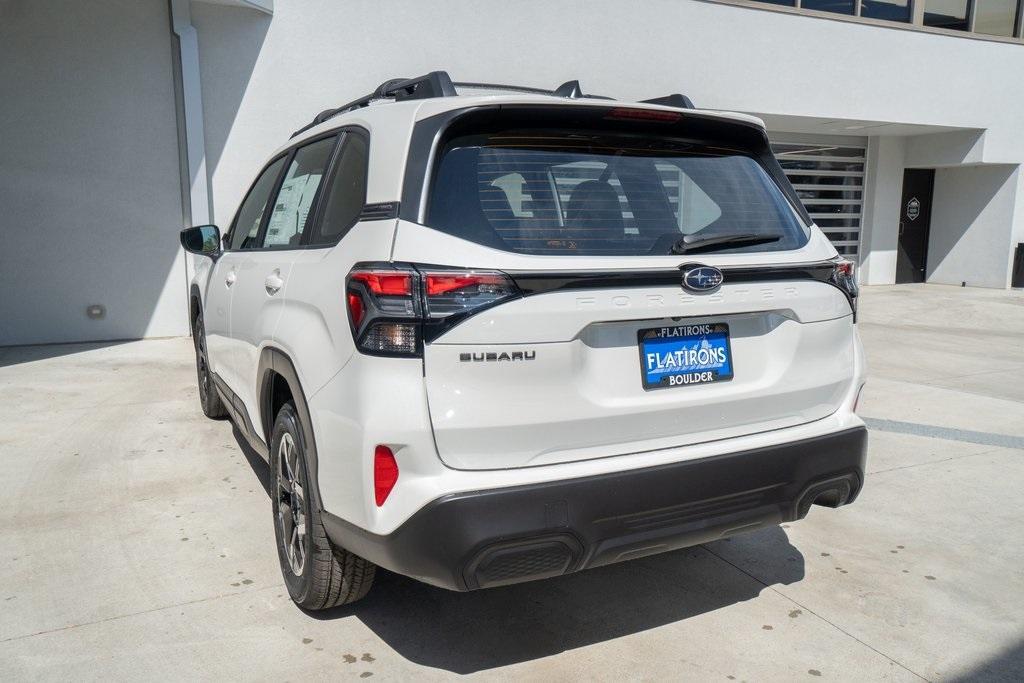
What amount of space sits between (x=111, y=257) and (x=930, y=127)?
43.5 feet

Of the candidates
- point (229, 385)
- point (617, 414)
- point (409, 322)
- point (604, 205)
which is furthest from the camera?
point (229, 385)

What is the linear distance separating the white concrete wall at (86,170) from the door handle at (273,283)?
6779 millimetres

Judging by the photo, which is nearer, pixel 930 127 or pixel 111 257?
pixel 111 257

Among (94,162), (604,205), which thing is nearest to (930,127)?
(94,162)

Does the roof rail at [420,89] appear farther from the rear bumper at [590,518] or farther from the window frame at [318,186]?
the rear bumper at [590,518]

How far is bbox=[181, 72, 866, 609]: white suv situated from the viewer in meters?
2.29

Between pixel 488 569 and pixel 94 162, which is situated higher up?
pixel 94 162

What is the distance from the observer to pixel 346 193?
9.41ft

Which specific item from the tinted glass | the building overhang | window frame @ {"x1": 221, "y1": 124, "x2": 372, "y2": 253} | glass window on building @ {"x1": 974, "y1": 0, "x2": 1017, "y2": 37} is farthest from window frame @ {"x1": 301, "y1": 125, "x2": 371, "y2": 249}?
glass window on building @ {"x1": 974, "y1": 0, "x2": 1017, "y2": 37}

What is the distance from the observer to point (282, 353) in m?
2.99

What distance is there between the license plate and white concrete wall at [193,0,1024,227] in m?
7.92

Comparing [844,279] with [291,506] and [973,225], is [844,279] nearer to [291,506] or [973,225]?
[291,506]

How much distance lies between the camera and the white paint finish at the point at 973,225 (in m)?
15.4

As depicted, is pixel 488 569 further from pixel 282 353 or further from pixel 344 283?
pixel 282 353
